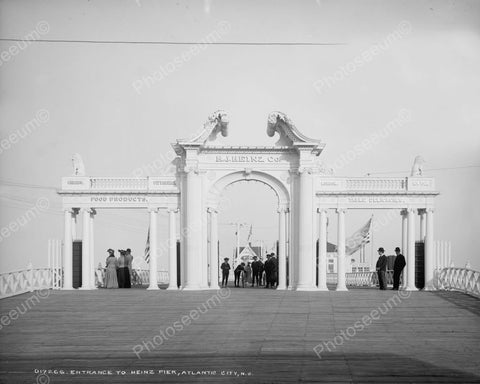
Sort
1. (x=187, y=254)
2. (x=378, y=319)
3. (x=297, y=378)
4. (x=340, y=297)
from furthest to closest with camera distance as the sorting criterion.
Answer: (x=187, y=254), (x=340, y=297), (x=378, y=319), (x=297, y=378)

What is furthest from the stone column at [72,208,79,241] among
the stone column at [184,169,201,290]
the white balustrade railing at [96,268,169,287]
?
the stone column at [184,169,201,290]

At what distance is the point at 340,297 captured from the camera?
28609 millimetres

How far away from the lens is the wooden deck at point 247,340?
13789 millimetres

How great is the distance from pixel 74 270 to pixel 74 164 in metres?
4.51

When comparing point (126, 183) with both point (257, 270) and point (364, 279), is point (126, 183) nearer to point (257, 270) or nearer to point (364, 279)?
point (257, 270)

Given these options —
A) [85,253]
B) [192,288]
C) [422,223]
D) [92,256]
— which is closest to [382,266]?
[422,223]

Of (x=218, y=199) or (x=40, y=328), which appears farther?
(x=218, y=199)

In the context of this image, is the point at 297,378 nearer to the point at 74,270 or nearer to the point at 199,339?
the point at 199,339

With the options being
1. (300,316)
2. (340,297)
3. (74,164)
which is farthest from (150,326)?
(74,164)

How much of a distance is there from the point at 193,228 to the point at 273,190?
3744 mm

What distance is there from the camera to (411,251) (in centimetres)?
3403

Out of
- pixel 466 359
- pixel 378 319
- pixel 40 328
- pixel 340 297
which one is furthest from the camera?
pixel 340 297

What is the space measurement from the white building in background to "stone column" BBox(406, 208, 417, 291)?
0.13 feet

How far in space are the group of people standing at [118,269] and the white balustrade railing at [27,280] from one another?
211 centimetres
